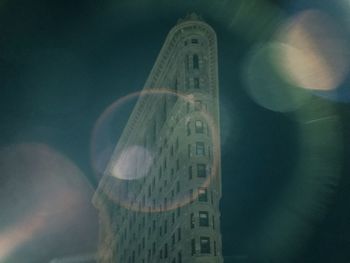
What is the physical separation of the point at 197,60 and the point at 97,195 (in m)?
64.4

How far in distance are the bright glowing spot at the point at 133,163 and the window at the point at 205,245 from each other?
26.9m

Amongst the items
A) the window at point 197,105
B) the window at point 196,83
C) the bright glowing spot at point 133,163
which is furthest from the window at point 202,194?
the bright glowing spot at point 133,163

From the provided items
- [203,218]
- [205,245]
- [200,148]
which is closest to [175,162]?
[200,148]

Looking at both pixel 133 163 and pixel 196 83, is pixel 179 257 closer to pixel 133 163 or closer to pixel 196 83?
pixel 196 83

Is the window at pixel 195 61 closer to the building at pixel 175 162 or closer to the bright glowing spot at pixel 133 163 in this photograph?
the building at pixel 175 162

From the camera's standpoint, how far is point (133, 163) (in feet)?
317

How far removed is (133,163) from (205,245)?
40.4 meters

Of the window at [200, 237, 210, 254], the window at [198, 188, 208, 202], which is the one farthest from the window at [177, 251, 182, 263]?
the window at [198, 188, 208, 202]

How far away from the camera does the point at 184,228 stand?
201 ft

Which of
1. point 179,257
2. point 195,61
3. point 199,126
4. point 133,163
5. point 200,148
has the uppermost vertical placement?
point 195,61

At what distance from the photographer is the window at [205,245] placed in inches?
2295

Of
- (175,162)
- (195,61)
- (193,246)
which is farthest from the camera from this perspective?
(195,61)

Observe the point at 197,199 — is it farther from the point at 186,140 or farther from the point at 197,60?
the point at 197,60

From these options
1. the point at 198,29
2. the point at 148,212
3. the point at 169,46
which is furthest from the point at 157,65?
the point at 148,212
